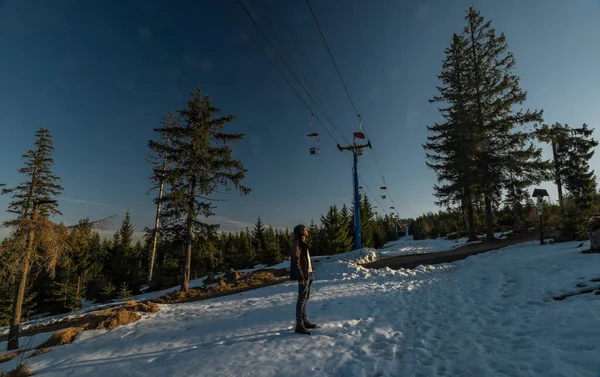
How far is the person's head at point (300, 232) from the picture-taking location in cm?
565

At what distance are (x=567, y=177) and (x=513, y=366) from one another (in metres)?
43.1

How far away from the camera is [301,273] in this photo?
5484 millimetres

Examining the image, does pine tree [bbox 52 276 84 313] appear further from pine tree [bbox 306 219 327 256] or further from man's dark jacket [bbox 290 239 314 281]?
man's dark jacket [bbox 290 239 314 281]

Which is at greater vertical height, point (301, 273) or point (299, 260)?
point (299, 260)

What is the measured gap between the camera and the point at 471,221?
22.4 m

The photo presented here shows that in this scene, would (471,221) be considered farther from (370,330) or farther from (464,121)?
(370,330)

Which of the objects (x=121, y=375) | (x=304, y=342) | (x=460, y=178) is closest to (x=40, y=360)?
(x=121, y=375)

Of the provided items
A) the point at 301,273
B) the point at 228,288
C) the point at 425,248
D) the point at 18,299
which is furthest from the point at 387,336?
the point at 425,248

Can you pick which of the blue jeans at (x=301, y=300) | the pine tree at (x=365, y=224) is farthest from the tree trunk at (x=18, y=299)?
the pine tree at (x=365, y=224)

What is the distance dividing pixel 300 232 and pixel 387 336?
270 cm

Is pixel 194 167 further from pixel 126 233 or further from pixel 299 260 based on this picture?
pixel 126 233

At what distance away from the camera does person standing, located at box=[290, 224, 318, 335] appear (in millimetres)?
5426

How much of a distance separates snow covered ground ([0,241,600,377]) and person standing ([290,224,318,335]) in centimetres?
34

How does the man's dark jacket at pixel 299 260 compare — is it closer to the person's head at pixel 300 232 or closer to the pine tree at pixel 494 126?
the person's head at pixel 300 232
